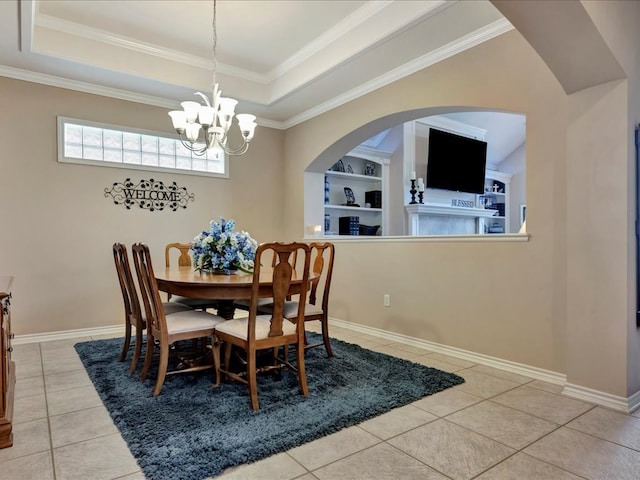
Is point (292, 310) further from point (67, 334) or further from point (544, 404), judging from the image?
point (67, 334)

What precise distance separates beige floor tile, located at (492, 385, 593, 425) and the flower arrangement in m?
2.06

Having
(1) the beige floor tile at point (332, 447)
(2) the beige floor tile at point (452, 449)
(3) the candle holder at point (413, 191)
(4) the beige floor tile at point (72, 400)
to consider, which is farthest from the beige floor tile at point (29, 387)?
(3) the candle holder at point (413, 191)

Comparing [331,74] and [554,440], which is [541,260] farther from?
[331,74]

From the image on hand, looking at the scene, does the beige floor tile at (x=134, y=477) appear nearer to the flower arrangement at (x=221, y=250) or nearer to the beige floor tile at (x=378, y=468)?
the beige floor tile at (x=378, y=468)

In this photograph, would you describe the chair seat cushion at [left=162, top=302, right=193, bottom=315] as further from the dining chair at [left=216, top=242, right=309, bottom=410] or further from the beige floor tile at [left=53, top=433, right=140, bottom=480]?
the beige floor tile at [left=53, top=433, right=140, bottom=480]

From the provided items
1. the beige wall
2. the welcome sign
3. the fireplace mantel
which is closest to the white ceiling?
the beige wall

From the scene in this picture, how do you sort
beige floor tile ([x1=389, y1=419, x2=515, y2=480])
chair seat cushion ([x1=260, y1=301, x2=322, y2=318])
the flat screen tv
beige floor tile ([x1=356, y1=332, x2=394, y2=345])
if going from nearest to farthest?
beige floor tile ([x1=389, y1=419, x2=515, y2=480])
chair seat cushion ([x1=260, y1=301, x2=322, y2=318])
beige floor tile ([x1=356, y1=332, x2=394, y2=345])
the flat screen tv

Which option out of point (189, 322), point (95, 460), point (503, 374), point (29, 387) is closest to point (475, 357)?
point (503, 374)

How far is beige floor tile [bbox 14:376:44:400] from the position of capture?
2637mm

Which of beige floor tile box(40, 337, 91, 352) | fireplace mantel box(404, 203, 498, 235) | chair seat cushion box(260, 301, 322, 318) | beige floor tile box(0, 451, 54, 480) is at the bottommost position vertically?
beige floor tile box(40, 337, 91, 352)

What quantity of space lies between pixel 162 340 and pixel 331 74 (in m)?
2.99

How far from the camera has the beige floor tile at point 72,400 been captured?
7.87ft

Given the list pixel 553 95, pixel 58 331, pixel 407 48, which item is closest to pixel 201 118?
pixel 407 48

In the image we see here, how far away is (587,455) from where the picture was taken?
1.88 meters
